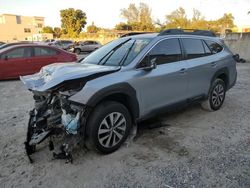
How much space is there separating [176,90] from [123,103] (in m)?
1.14

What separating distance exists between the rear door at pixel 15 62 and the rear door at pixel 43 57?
0.23 m

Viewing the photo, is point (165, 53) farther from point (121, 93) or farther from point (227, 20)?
point (227, 20)

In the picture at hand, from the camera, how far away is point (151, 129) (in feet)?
15.5

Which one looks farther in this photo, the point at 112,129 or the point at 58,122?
the point at 112,129

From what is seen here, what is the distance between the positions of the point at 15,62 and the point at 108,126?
7533 millimetres

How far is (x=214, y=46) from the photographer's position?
569 cm

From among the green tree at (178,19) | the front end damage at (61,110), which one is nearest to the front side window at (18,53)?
the front end damage at (61,110)

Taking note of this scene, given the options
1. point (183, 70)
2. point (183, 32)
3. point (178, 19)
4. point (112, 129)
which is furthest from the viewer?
point (178, 19)

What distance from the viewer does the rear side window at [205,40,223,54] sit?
18.2 ft

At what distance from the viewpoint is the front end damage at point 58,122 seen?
11.3 feet

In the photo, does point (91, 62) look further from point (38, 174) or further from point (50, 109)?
point (38, 174)

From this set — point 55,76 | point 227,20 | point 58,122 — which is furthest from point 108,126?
point 227,20

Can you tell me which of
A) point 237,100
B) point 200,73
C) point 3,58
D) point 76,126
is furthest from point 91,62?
point 3,58

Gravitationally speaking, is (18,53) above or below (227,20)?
→ below
